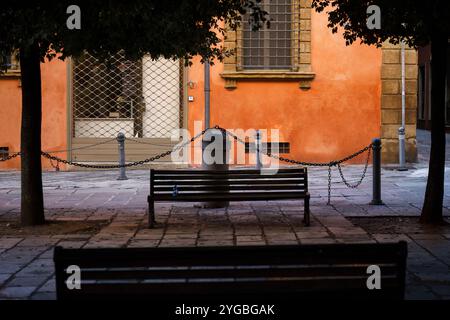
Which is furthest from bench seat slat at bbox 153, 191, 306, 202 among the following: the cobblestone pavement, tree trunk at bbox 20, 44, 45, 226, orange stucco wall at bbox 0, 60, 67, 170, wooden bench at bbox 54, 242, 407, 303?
orange stucco wall at bbox 0, 60, 67, 170

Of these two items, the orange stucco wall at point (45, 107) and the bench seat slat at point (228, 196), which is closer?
the bench seat slat at point (228, 196)

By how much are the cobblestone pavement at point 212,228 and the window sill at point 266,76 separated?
4.75 m

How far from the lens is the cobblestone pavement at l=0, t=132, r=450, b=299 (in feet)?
20.1

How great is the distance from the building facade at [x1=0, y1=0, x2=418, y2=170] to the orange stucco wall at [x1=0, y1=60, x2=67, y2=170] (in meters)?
0.05

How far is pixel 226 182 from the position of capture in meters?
8.88

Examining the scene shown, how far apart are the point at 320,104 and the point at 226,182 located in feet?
31.0

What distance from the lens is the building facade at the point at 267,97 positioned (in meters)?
17.7

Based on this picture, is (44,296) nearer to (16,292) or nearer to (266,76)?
(16,292)

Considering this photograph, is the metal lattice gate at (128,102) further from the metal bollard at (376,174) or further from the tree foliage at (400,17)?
the tree foliage at (400,17)

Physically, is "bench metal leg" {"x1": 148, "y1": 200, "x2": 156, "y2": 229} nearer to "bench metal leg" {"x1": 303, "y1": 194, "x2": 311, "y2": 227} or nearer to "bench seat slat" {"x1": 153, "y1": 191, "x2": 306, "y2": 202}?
"bench seat slat" {"x1": 153, "y1": 191, "x2": 306, "y2": 202}

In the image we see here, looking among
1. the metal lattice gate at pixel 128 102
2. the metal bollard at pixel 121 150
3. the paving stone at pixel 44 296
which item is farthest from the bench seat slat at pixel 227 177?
the metal lattice gate at pixel 128 102

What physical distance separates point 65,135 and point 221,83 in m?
3.99

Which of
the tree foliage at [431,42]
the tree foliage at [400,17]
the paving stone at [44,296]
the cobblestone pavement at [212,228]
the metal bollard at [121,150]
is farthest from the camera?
the metal bollard at [121,150]

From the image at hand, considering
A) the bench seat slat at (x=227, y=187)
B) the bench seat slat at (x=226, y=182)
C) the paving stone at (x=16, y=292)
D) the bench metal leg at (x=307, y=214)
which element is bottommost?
the paving stone at (x=16, y=292)
